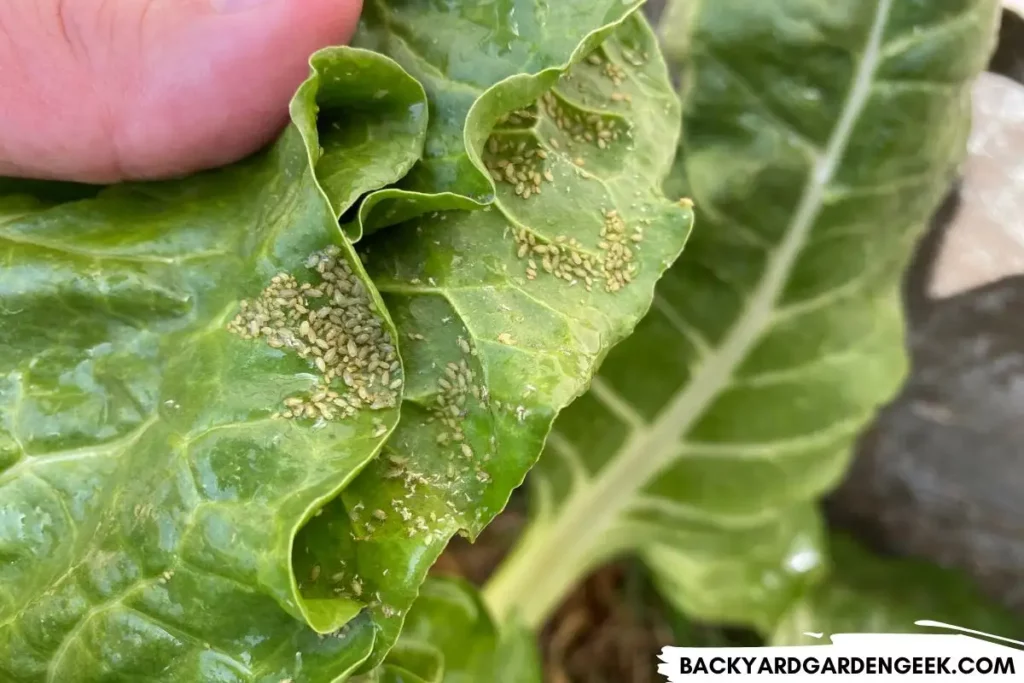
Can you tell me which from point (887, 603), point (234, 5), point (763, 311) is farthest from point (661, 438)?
point (234, 5)

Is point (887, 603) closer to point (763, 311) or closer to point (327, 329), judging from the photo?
point (763, 311)

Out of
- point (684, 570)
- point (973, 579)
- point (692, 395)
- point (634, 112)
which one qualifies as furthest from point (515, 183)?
point (973, 579)

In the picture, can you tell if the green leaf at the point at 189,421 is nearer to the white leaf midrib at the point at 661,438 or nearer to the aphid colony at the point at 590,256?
the aphid colony at the point at 590,256

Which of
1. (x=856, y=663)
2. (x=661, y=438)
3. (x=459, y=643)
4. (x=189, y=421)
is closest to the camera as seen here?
(x=189, y=421)

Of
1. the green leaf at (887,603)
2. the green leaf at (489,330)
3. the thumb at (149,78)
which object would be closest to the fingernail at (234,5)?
the thumb at (149,78)

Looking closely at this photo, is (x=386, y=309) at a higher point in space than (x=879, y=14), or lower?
lower

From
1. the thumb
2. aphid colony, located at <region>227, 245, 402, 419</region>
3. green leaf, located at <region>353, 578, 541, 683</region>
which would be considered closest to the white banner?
green leaf, located at <region>353, 578, 541, 683</region>

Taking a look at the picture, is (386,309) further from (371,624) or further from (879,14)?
(879,14)

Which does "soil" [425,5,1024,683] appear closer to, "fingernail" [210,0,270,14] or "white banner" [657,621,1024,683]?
"white banner" [657,621,1024,683]

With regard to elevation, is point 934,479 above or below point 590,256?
below
